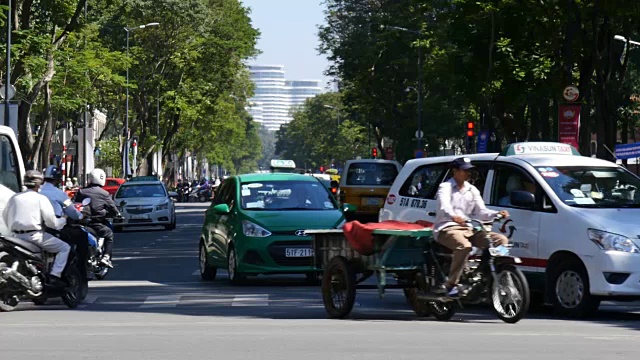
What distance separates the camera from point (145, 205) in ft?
147

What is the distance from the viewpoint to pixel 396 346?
491 inches

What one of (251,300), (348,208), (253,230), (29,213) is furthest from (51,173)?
(348,208)

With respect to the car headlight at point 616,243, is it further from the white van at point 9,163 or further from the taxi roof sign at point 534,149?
the white van at point 9,163

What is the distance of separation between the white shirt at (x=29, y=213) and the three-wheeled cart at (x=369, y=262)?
11.4 feet

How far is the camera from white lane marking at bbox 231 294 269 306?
18438 millimetres

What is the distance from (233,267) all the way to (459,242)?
7557 mm

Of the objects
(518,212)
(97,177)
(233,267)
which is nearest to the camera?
(518,212)

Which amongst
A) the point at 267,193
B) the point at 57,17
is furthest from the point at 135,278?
the point at 57,17

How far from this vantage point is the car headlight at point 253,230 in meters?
21.5

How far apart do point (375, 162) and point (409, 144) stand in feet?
124

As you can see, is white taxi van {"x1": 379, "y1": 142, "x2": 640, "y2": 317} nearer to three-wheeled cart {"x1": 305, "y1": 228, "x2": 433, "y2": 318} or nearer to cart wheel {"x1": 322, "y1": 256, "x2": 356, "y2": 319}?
three-wheeled cart {"x1": 305, "y1": 228, "x2": 433, "y2": 318}

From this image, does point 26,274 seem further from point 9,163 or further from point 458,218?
point 458,218

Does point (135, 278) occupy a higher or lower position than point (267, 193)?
lower

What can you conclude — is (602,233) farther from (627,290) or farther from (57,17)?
(57,17)
